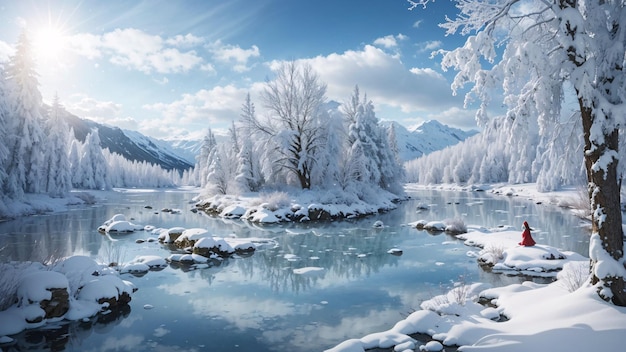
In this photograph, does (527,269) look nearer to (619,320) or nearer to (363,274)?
(363,274)

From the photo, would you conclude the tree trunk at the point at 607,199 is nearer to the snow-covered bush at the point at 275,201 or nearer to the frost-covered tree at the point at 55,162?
the snow-covered bush at the point at 275,201

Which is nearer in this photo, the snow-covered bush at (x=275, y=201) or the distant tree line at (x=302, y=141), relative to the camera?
the snow-covered bush at (x=275, y=201)

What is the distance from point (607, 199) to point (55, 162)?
50.8 metres

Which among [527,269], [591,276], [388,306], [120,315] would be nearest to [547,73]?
[591,276]

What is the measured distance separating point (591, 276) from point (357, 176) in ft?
108

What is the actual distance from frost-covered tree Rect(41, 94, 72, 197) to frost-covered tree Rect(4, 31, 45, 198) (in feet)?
8.87

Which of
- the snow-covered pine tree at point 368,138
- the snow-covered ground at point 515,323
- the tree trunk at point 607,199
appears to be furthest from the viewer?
the snow-covered pine tree at point 368,138

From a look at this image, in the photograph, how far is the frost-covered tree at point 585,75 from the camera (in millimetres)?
6785

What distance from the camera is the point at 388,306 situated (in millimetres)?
10453

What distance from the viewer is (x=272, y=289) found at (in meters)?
12.2

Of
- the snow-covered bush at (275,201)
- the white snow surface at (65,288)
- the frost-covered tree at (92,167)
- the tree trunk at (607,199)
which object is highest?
the frost-covered tree at (92,167)

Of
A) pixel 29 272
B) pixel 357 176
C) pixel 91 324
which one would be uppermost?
pixel 357 176

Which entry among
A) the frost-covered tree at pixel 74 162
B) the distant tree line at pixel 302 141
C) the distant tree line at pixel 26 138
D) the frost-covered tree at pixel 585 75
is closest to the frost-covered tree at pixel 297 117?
the distant tree line at pixel 302 141

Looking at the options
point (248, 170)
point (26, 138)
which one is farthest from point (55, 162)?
point (248, 170)
